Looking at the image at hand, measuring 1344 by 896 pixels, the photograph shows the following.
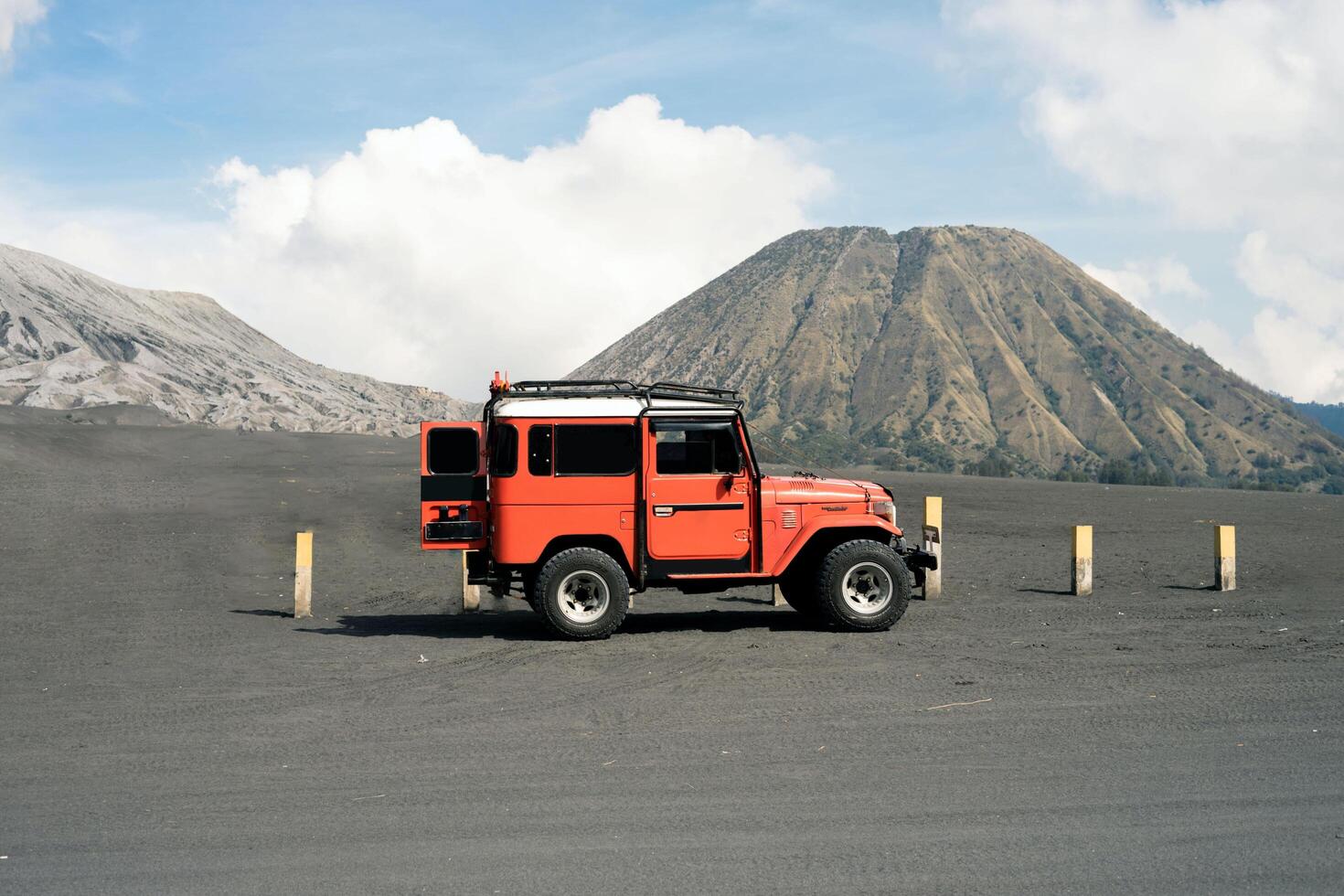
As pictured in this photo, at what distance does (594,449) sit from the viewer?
14195mm

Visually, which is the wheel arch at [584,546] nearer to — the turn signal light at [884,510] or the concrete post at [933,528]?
the turn signal light at [884,510]

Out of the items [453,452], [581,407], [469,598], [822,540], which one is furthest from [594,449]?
[469,598]

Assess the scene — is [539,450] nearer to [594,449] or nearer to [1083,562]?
[594,449]

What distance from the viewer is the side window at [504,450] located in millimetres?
14148

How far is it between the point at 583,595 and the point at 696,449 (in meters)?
2.15

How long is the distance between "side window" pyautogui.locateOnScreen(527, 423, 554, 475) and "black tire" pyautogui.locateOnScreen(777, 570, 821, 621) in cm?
321

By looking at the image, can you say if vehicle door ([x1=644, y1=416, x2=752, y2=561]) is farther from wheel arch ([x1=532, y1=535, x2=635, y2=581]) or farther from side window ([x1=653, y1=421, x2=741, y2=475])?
wheel arch ([x1=532, y1=535, x2=635, y2=581])

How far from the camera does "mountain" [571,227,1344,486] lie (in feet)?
523

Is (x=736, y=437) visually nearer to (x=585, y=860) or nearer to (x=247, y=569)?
(x=585, y=860)

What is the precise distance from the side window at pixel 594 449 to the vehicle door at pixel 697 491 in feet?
0.89

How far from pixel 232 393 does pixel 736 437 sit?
224 feet

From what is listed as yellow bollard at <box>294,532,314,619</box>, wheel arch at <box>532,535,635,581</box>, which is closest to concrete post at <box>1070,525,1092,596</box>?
wheel arch at <box>532,535,635,581</box>

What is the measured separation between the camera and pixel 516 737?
30.3 feet

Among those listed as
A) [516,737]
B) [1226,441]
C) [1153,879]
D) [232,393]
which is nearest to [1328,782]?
[1153,879]
